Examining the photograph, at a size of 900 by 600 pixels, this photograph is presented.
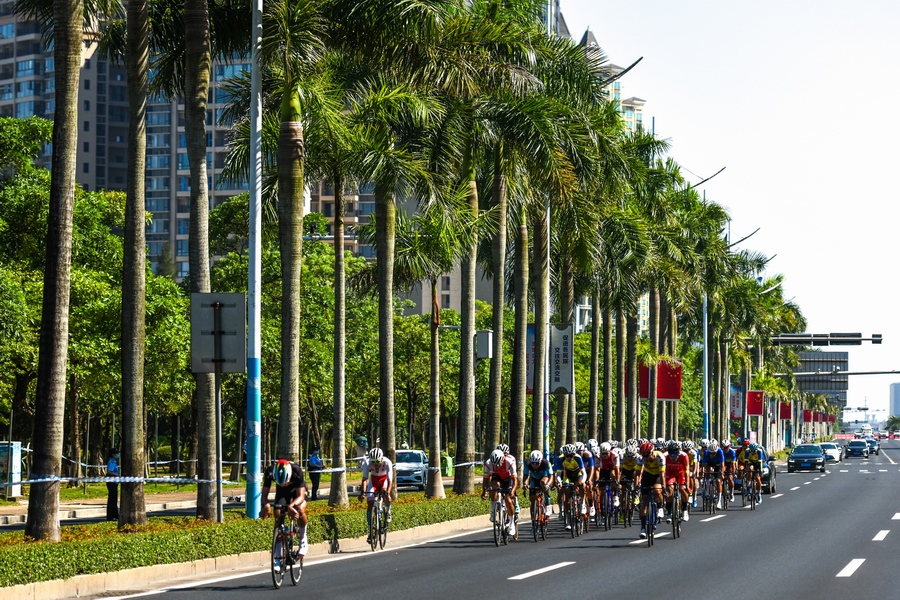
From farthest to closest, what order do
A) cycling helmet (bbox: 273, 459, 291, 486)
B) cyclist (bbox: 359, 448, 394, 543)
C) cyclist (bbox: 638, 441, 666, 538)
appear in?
cyclist (bbox: 638, 441, 666, 538) → cyclist (bbox: 359, 448, 394, 543) → cycling helmet (bbox: 273, 459, 291, 486)

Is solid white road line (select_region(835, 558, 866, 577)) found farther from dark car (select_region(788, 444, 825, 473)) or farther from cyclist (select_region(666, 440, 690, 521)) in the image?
dark car (select_region(788, 444, 825, 473))

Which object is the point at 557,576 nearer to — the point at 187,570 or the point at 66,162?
the point at 187,570

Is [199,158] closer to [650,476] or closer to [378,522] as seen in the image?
[378,522]

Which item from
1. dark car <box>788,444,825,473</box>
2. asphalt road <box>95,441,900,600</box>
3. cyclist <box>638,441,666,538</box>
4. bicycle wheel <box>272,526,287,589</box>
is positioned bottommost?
dark car <box>788,444,825,473</box>

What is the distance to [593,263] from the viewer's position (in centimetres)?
4231

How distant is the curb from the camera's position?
15.7 metres

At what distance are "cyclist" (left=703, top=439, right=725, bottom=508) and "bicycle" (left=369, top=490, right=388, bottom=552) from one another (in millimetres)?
13840

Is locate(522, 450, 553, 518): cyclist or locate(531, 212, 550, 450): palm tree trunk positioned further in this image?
locate(531, 212, 550, 450): palm tree trunk

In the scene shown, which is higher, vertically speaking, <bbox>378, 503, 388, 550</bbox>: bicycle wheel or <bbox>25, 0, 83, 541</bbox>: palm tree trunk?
<bbox>25, 0, 83, 541</bbox>: palm tree trunk

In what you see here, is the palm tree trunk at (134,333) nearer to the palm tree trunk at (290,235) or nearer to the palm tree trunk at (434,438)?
the palm tree trunk at (290,235)

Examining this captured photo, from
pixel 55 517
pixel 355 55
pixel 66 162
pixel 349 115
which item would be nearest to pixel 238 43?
pixel 355 55

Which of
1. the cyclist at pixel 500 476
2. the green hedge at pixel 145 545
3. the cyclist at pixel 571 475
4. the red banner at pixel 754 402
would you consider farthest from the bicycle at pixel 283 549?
the red banner at pixel 754 402

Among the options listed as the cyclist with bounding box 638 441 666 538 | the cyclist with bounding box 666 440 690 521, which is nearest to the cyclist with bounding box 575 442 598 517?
the cyclist with bounding box 666 440 690 521

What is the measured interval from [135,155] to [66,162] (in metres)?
3.16
